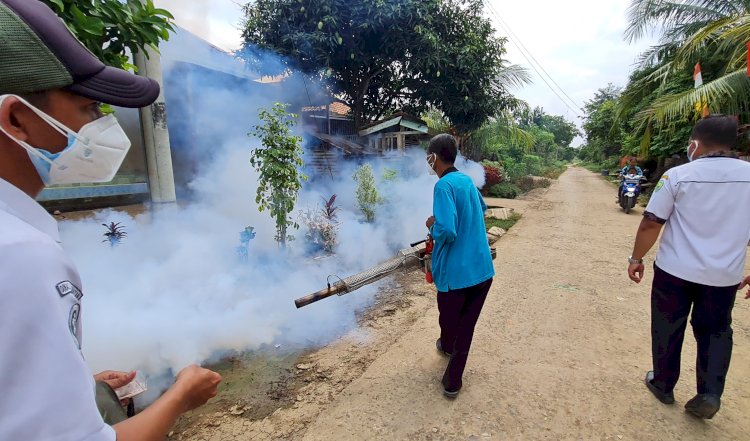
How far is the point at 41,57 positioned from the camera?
751mm

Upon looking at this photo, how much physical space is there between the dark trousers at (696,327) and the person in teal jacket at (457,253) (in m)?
1.16

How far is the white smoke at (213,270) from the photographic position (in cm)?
318

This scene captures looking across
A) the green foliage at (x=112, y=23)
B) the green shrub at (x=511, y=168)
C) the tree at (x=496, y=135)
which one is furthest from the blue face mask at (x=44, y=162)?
the green shrub at (x=511, y=168)

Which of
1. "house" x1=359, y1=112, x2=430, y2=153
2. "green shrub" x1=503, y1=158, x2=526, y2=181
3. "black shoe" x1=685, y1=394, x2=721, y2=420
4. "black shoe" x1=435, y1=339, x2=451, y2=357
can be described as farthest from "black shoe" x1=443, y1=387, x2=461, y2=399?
"green shrub" x1=503, y1=158, x2=526, y2=181

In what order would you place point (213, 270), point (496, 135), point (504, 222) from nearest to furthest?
point (213, 270), point (504, 222), point (496, 135)

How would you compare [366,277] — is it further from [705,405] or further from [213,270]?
[705,405]

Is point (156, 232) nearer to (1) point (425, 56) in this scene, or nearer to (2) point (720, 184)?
(2) point (720, 184)

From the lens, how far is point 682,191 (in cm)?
240

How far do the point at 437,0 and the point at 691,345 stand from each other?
919 centimetres

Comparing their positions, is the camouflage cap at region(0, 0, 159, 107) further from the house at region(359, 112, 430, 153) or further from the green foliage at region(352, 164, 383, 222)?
the house at region(359, 112, 430, 153)

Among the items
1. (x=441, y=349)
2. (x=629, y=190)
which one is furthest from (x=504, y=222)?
(x=441, y=349)

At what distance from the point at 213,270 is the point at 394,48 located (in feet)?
26.0

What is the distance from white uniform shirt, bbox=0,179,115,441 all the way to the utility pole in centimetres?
511

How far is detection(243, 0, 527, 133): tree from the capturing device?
912 cm
